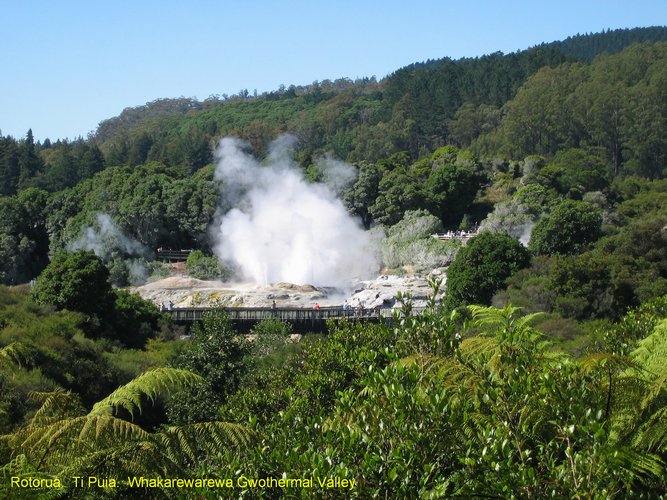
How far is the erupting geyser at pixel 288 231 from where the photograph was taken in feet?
204

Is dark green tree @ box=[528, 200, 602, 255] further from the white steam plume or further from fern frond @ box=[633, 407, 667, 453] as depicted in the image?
fern frond @ box=[633, 407, 667, 453]

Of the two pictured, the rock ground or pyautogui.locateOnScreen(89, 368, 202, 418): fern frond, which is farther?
the rock ground

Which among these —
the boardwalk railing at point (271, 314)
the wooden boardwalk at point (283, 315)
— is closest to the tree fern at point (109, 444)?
the wooden boardwalk at point (283, 315)

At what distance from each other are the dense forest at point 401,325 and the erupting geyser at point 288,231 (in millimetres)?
1475

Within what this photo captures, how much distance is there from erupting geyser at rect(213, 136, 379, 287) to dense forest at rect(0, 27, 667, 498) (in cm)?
147

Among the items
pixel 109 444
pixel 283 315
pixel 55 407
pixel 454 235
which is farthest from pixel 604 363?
pixel 454 235

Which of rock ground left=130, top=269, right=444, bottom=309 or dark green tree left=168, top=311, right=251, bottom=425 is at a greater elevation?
dark green tree left=168, top=311, right=251, bottom=425

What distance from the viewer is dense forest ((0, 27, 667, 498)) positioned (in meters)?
7.82

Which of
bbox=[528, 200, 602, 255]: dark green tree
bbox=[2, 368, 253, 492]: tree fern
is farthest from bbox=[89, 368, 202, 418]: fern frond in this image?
bbox=[528, 200, 602, 255]: dark green tree

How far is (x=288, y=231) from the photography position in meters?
63.9

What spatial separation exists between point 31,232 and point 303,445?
211 ft

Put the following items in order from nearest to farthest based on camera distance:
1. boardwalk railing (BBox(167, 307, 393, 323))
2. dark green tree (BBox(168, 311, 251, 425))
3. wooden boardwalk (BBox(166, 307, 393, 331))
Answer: dark green tree (BBox(168, 311, 251, 425)), wooden boardwalk (BBox(166, 307, 393, 331)), boardwalk railing (BBox(167, 307, 393, 323))

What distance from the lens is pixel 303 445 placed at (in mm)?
8828

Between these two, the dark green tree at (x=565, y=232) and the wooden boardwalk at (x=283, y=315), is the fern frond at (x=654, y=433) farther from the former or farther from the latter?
the dark green tree at (x=565, y=232)
